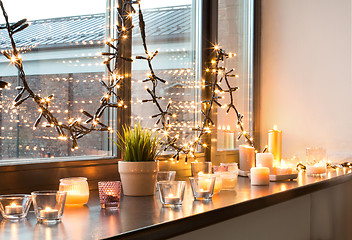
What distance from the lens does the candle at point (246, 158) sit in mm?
2662

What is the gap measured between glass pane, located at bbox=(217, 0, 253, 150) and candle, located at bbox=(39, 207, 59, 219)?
5.69ft

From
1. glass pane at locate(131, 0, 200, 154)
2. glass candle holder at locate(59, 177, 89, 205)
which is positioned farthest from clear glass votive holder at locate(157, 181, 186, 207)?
glass pane at locate(131, 0, 200, 154)

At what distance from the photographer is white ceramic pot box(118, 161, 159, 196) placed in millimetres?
1766

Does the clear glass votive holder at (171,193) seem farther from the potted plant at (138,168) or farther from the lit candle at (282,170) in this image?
the lit candle at (282,170)

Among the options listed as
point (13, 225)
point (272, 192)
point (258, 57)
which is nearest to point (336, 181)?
point (272, 192)

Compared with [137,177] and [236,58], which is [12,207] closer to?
[137,177]

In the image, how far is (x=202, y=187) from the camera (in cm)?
169

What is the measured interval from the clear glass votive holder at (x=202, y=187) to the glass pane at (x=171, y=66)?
572mm

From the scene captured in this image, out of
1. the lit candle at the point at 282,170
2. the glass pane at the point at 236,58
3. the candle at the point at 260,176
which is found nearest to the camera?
the candle at the point at 260,176

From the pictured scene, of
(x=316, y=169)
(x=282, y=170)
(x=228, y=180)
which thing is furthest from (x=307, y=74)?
(x=228, y=180)

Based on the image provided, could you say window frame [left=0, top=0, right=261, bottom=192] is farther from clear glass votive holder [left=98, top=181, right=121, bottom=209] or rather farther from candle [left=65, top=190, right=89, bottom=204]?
clear glass votive holder [left=98, top=181, right=121, bottom=209]

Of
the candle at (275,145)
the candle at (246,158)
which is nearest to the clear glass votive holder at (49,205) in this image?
the candle at (246,158)

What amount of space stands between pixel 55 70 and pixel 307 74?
1.89m

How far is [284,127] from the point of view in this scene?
325 cm
